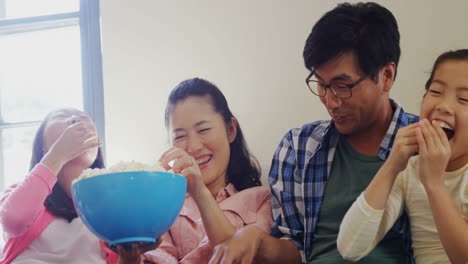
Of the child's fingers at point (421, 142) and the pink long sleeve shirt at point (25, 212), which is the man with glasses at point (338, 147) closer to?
the child's fingers at point (421, 142)

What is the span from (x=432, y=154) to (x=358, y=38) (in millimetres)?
327

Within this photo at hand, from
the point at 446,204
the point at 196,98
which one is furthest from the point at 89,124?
the point at 446,204

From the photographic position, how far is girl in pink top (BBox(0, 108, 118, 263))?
4.52 ft

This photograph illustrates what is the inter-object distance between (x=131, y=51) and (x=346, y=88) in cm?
86

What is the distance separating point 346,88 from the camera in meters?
1.21

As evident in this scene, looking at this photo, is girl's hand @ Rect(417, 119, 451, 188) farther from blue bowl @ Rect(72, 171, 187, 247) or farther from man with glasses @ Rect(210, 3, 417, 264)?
blue bowl @ Rect(72, 171, 187, 247)

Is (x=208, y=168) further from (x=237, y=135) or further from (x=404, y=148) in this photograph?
(x=404, y=148)

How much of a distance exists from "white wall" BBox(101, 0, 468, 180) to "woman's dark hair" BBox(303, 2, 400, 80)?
30cm

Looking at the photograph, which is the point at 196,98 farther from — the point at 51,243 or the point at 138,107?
the point at 51,243

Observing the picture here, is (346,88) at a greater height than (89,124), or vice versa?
(346,88)

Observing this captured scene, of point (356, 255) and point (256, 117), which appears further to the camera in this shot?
point (256, 117)

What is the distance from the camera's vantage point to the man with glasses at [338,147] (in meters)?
1.21

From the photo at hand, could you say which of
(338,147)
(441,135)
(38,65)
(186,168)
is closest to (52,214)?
(186,168)

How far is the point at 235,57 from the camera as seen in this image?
1711mm
